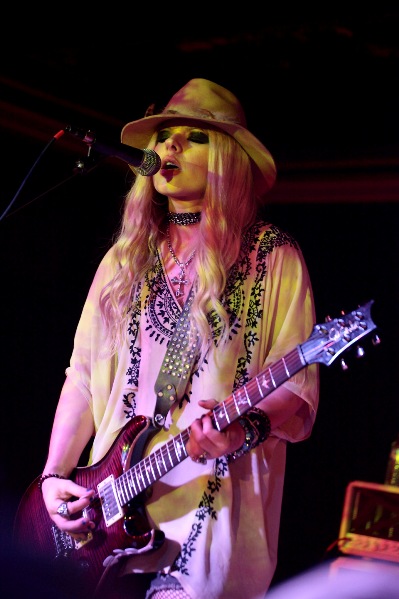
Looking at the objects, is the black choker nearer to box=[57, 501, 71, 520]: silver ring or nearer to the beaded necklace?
the beaded necklace

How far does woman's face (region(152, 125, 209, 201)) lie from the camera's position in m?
2.66

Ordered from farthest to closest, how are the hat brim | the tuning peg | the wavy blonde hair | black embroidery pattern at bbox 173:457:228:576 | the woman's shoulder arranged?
the hat brim, the woman's shoulder, the wavy blonde hair, black embroidery pattern at bbox 173:457:228:576, the tuning peg

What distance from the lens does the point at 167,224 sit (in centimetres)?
288

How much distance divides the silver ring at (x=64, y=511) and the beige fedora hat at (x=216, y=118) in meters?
1.36

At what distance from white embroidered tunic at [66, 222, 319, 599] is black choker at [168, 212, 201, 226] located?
7.0 inches

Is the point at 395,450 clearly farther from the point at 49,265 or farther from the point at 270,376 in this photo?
the point at 49,265

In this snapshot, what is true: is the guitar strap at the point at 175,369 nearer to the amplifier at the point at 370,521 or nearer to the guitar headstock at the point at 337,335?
the guitar headstock at the point at 337,335

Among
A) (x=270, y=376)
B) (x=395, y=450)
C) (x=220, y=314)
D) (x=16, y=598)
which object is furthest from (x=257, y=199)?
(x=16, y=598)

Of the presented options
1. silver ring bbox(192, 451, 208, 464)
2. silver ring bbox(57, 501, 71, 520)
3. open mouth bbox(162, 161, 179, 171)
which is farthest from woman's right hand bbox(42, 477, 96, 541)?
open mouth bbox(162, 161, 179, 171)

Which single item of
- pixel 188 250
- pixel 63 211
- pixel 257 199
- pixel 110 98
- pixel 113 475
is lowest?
pixel 113 475

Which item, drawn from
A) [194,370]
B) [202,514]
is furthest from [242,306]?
[202,514]

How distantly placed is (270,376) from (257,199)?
0.96 m

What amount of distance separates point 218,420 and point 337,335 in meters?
0.42

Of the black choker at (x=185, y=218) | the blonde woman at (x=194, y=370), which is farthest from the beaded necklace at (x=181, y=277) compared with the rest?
the black choker at (x=185, y=218)
